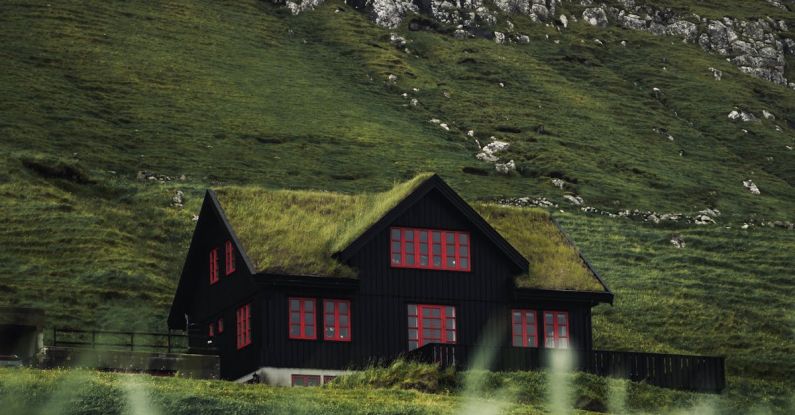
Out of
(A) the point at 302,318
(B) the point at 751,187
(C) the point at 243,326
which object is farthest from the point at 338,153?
(A) the point at 302,318

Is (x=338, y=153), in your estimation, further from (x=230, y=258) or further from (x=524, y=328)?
(x=524, y=328)

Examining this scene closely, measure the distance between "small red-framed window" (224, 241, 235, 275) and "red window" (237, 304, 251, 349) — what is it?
6.14ft

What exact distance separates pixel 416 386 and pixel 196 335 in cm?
A: 1629

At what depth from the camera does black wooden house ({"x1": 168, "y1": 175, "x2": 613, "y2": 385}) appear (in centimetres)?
5241

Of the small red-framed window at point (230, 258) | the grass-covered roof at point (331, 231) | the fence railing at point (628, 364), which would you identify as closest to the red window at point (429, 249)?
the grass-covered roof at point (331, 231)

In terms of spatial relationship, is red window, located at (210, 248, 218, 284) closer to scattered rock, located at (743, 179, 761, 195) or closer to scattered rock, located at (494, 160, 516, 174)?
scattered rock, located at (494, 160, 516, 174)

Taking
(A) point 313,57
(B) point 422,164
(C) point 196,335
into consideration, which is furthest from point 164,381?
(A) point 313,57

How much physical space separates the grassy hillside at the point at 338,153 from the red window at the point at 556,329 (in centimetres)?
2072

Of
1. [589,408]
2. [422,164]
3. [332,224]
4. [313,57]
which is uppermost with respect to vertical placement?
[313,57]

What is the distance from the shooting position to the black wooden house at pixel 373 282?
52.4 metres

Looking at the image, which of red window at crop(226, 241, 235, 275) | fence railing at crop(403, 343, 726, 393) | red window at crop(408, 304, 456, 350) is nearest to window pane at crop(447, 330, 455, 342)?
red window at crop(408, 304, 456, 350)

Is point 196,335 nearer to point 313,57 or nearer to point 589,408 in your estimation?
point 589,408

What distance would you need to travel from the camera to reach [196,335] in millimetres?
59531

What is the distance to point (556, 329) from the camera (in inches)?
2224
